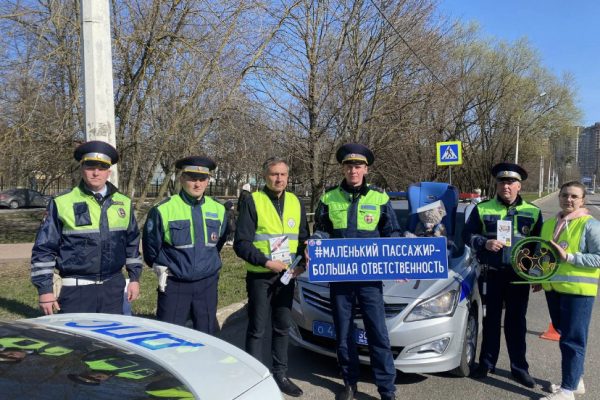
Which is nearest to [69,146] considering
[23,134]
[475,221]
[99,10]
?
[23,134]

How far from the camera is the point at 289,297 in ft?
13.2

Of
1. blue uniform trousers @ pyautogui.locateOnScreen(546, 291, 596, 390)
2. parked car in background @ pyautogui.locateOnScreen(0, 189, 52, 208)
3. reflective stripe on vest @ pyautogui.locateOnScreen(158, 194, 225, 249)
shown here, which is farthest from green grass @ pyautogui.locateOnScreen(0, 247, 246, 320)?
parked car in background @ pyautogui.locateOnScreen(0, 189, 52, 208)

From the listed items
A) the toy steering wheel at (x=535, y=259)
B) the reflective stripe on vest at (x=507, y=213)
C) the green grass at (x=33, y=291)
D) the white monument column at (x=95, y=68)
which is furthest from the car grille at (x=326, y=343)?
the white monument column at (x=95, y=68)

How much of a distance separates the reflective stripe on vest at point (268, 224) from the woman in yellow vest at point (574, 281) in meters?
2.06

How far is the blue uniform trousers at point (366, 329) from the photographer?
3678 mm

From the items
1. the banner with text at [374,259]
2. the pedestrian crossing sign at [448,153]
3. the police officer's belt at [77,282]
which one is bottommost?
the police officer's belt at [77,282]

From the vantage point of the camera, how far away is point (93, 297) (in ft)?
11.5

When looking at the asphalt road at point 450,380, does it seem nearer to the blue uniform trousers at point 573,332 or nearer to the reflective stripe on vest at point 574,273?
the blue uniform trousers at point 573,332

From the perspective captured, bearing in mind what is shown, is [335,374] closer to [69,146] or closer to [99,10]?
[99,10]

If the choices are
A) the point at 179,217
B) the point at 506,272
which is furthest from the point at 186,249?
the point at 506,272

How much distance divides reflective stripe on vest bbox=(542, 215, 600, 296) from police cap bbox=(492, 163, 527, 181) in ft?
1.97

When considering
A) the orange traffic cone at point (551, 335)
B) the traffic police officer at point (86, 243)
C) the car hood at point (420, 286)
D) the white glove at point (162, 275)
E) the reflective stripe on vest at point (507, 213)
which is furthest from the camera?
the orange traffic cone at point (551, 335)

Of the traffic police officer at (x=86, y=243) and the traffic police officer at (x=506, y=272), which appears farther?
the traffic police officer at (x=506, y=272)

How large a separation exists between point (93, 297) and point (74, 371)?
1.81 metres
